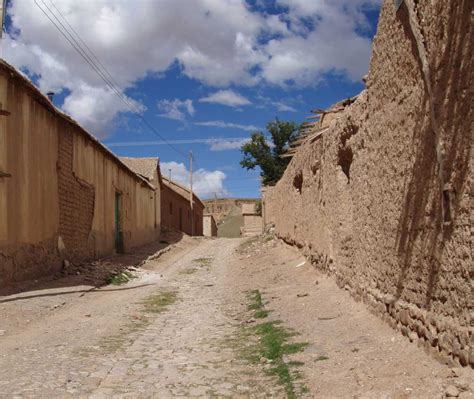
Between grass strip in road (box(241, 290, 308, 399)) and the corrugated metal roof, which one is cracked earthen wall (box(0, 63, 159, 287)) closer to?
grass strip in road (box(241, 290, 308, 399))

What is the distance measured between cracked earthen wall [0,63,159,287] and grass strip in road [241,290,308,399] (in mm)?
4606

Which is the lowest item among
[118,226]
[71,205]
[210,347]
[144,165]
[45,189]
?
[210,347]

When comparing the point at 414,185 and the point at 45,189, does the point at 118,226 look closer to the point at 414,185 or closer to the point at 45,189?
the point at 45,189

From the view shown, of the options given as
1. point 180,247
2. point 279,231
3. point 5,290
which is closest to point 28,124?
point 5,290

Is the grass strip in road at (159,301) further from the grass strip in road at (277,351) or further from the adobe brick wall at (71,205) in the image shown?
the adobe brick wall at (71,205)

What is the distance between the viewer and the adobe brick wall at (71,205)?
1160 centimetres

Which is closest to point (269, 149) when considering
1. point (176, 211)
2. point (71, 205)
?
point (176, 211)

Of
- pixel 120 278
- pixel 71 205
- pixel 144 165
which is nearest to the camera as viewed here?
pixel 120 278

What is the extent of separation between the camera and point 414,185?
15.6 ft

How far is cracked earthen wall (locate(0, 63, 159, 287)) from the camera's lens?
889 cm

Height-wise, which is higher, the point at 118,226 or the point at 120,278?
the point at 118,226

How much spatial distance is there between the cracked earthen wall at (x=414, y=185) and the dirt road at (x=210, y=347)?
0.34 metres

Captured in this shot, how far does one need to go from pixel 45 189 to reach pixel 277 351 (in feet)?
22.8

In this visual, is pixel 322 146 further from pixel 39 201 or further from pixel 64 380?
pixel 64 380
